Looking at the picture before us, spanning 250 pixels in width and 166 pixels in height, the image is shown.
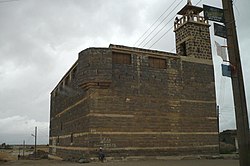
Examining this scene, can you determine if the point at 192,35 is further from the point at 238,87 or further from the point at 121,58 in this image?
the point at 238,87

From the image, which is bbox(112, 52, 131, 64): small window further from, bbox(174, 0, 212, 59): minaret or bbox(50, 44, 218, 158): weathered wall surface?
bbox(174, 0, 212, 59): minaret

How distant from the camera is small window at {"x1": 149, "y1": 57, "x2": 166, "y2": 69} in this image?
23.7 m

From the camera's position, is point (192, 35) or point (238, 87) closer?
point (238, 87)

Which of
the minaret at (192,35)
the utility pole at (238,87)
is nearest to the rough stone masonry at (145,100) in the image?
the minaret at (192,35)

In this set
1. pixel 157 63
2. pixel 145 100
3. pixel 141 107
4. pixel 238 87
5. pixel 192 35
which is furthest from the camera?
pixel 192 35

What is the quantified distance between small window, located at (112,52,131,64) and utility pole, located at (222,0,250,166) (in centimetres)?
1244

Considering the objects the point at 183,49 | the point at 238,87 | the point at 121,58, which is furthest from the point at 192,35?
the point at 238,87

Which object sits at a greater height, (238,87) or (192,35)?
(192,35)

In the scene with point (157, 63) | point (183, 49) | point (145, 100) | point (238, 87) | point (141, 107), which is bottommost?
point (238, 87)

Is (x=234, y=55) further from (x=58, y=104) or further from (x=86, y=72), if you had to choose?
(x=58, y=104)

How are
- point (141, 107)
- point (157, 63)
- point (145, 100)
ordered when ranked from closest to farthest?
1. point (141, 107)
2. point (145, 100)
3. point (157, 63)

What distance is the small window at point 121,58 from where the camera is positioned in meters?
22.3

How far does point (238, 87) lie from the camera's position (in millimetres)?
9594

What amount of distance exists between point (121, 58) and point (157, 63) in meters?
3.19
